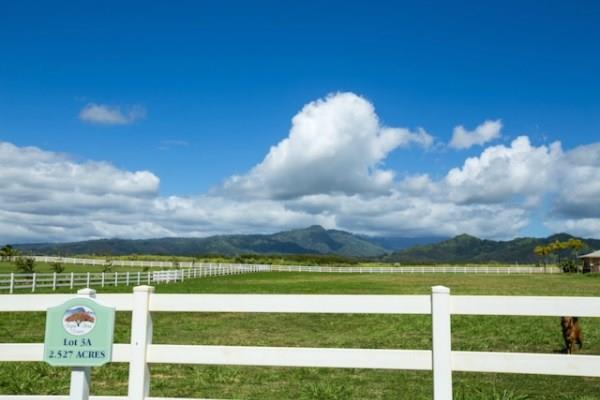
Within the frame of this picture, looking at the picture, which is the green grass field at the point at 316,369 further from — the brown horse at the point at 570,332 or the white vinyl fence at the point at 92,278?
the white vinyl fence at the point at 92,278

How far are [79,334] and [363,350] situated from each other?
2.63 metres

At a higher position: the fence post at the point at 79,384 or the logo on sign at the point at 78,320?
the logo on sign at the point at 78,320

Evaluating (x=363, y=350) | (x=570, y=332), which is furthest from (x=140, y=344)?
(x=570, y=332)

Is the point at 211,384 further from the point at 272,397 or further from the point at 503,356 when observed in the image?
the point at 503,356

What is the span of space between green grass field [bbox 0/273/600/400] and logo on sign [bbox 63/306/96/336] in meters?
3.25

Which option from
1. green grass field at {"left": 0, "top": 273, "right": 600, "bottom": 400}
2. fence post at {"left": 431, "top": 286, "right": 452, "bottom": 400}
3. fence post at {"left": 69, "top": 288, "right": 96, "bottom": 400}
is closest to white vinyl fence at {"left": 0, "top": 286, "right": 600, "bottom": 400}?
fence post at {"left": 431, "top": 286, "right": 452, "bottom": 400}

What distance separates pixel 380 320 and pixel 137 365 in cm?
1277

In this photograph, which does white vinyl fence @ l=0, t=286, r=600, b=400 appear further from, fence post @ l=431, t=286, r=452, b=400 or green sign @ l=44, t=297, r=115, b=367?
green sign @ l=44, t=297, r=115, b=367

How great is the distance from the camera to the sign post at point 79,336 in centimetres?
476

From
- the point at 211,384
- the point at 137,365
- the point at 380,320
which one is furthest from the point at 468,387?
the point at 380,320

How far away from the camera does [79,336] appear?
188 inches

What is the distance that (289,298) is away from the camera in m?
5.42

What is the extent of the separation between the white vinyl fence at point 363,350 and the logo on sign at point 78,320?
67 centimetres

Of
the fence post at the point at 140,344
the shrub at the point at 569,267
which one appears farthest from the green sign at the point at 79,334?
the shrub at the point at 569,267
